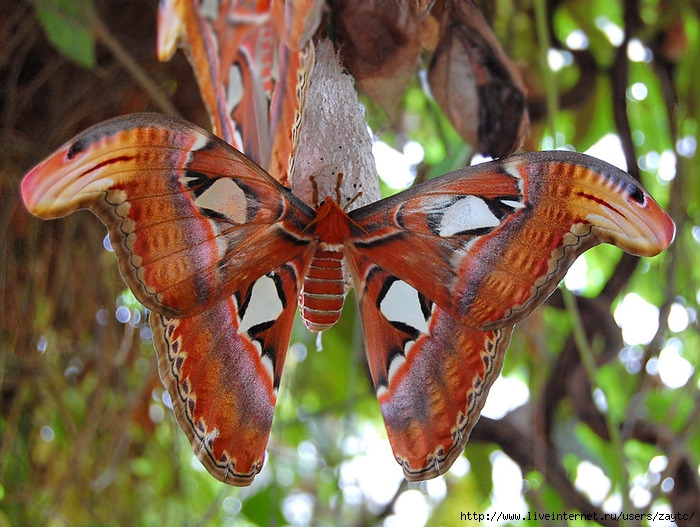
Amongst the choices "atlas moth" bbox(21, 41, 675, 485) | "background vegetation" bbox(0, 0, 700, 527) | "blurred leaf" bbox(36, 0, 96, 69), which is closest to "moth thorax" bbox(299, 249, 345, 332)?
"atlas moth" bbox(21, 41, 675, 485)

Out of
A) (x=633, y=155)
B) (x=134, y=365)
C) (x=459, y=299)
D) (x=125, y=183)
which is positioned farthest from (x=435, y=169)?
(x=134, y=365)

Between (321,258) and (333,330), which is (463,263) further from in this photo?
(333,330)

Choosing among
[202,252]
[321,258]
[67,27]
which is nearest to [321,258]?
[321,258]

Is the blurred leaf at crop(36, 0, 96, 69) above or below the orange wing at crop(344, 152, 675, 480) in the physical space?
above

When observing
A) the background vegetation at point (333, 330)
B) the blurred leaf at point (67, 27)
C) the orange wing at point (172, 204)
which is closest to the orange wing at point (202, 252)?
the orange wing at point (172, 204)

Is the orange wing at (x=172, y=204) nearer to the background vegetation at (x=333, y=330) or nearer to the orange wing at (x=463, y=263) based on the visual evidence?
the orange wing at (x=463, y=263)

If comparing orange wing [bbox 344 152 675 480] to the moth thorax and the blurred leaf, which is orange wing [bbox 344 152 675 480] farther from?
the blurred leaf
